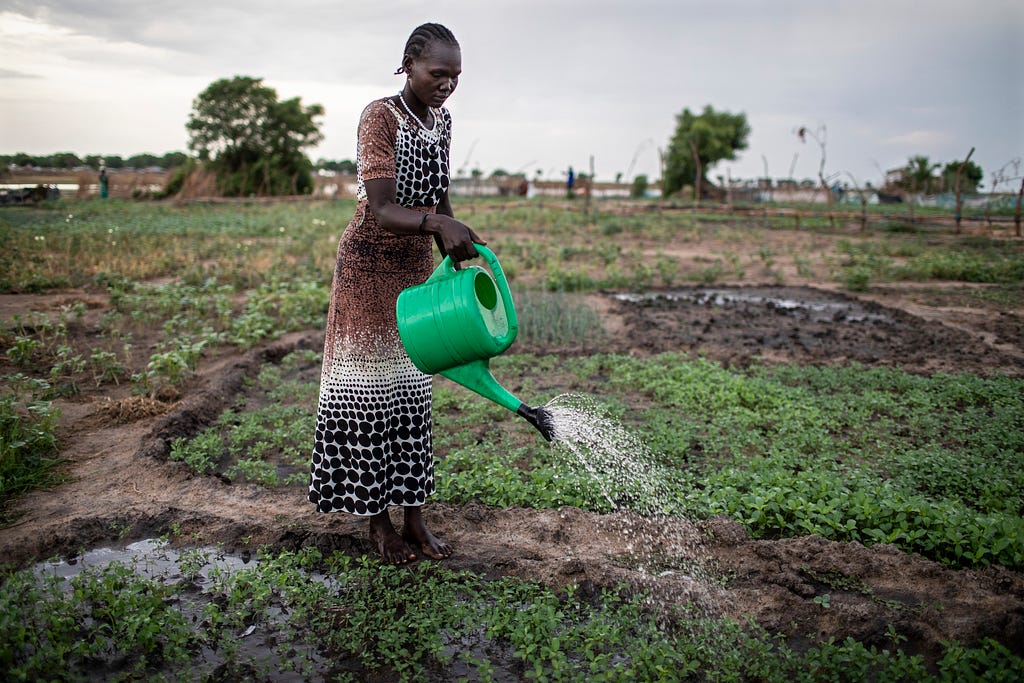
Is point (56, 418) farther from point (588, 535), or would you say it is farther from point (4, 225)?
point (4, 225)

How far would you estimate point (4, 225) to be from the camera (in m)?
9.93

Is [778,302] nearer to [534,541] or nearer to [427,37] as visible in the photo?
[534,541]

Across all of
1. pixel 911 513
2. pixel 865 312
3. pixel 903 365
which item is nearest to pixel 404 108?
pixel 911 513

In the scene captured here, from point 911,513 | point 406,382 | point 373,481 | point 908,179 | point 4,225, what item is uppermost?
point 908,179

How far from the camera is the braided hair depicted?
7.35ft

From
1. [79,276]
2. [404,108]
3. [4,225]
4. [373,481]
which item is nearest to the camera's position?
[404,108]

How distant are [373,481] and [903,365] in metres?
4.39

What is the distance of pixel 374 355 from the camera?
2.48 meters

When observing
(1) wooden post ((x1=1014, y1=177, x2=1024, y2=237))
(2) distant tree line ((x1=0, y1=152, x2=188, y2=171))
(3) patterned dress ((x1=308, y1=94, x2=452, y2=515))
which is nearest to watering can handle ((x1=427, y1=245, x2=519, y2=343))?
(3) patterned dress ((x1=308, y1=94, x2=452, y2=515))

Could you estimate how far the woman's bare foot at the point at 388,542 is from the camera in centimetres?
261

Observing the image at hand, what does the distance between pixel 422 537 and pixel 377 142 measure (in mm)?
1447

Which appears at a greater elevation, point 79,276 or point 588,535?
point 79,276

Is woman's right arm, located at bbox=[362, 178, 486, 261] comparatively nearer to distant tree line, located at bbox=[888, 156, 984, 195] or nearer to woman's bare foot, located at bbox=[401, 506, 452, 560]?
woman's bare foot, located at bbox=[401, 506, 452, 560]

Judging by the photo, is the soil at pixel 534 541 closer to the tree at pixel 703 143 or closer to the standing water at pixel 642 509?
the standing water at pixel 642 509
